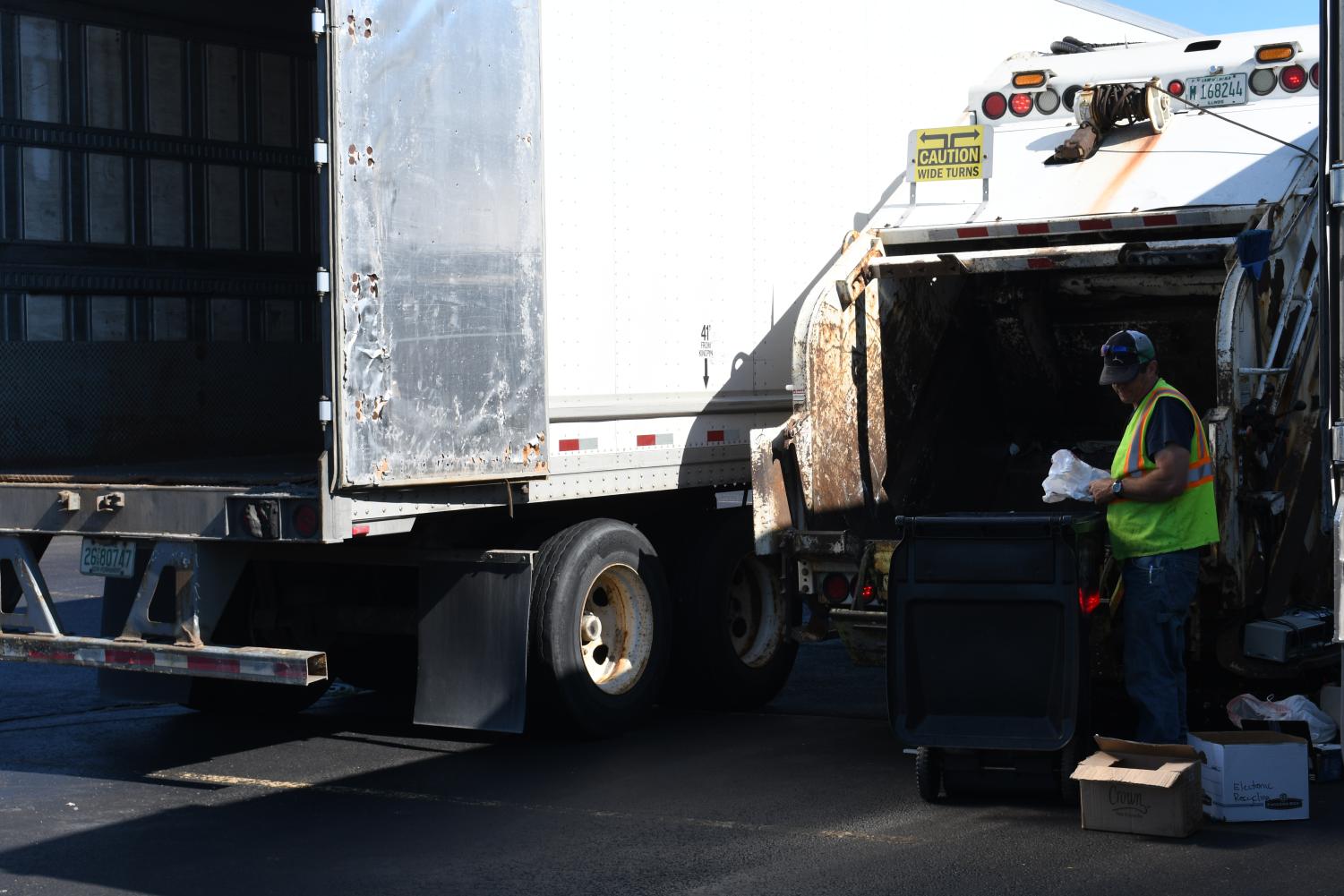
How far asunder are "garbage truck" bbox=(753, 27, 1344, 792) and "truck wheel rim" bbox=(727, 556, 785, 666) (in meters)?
0.54

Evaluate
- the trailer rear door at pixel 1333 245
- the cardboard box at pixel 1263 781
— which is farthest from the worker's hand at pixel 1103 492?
the cardboard box at pixel 1263 781

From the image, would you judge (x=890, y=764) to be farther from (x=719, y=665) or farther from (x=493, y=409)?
(x=493, y=409)

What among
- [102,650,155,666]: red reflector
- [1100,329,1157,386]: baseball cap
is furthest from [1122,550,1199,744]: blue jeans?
[102,650,155,666]: red reflector

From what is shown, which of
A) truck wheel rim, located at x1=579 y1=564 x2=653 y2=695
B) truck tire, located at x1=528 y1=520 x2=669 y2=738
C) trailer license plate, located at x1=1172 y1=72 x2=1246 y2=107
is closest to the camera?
truck tire, located at x1=528 y1=520 x2=669 y2=738

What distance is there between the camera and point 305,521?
6547 mm

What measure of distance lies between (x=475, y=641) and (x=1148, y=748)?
2.87 meters

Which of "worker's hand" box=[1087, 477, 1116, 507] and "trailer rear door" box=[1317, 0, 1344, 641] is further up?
"trailer rear door" box=[1317, 0, 1344, 641]

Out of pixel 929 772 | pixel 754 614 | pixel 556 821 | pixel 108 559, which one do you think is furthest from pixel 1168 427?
pixel 108 559

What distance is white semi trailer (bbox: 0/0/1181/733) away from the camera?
22.0ft

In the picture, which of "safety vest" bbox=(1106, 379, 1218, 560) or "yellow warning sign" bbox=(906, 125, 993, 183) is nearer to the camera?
"safety vest" bbox=(1106, 379, 1218, 560)

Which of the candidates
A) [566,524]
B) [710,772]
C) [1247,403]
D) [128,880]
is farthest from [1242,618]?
[128,880]

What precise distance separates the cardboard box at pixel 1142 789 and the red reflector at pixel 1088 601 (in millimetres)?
546

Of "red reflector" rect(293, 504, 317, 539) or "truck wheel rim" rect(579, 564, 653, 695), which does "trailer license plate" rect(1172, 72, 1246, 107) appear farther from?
"red reflector" rect(293, 504, 317, 539)

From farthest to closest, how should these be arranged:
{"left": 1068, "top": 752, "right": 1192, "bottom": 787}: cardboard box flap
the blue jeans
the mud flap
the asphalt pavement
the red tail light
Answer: the red tail light < the mud flap < the blue jeans < {"left": 1068, "top": 752, "right": 1192, "bottom": 787}: cardboard box flap < the asphalt pavement
